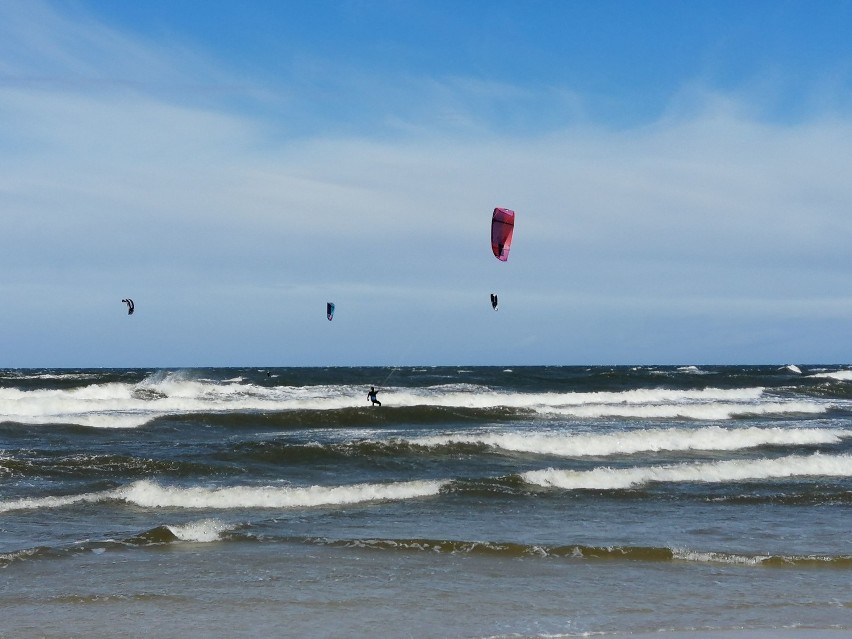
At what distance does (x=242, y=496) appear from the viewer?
554 inches

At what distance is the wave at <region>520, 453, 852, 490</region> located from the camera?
50.7 feet

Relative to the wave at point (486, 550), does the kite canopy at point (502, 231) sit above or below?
above

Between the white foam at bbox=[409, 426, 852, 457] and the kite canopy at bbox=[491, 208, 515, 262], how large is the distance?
222 inches

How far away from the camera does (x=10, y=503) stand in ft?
43.7

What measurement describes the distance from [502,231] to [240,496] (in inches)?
265

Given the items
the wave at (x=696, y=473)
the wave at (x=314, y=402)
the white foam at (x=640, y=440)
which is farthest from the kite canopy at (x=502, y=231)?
the wave at (x=314, y=402)

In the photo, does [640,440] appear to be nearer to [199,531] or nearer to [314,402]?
[199,531]

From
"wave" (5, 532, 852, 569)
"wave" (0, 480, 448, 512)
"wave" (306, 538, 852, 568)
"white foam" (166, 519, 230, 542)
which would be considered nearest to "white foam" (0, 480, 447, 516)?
"wave" (0, 480, 448, 512)

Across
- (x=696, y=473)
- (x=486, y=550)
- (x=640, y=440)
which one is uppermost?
(x=640, y=440)

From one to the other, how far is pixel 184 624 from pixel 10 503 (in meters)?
7.08

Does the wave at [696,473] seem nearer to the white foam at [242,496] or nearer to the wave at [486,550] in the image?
the white foam at [242,496]

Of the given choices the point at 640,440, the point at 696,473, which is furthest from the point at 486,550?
the point at 640,440

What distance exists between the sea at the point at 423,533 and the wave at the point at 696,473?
0.18ft

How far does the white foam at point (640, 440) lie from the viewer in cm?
2061
